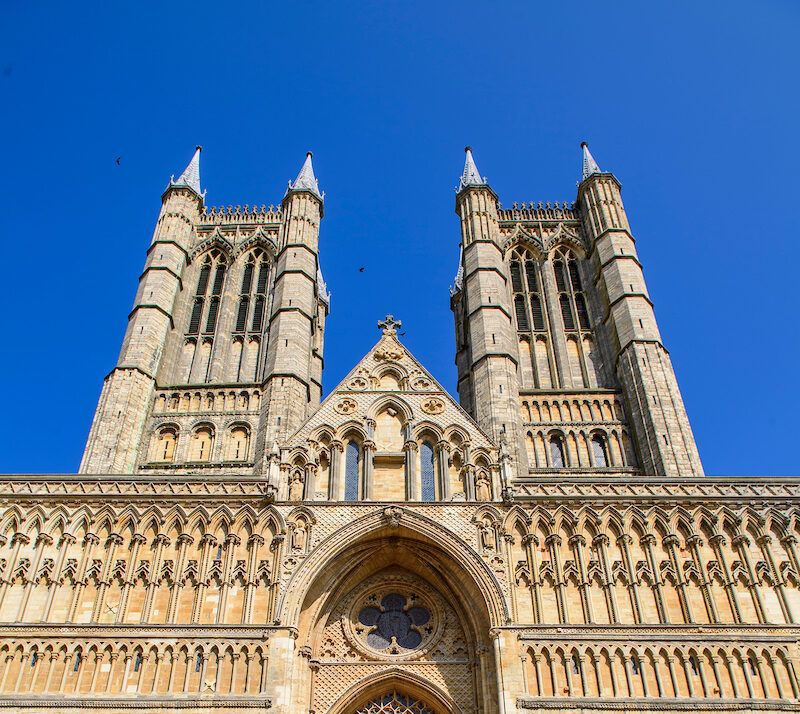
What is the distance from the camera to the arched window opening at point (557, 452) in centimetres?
2612

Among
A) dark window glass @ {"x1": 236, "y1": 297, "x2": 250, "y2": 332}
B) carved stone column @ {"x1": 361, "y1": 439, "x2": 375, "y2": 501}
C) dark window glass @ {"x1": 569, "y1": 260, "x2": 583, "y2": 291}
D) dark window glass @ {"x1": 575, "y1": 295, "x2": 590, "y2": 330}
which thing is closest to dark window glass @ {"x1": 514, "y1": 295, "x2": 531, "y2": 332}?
dark window glass @ {"x1": 575, "y1": 295, "x2": 590, "y2": 330}

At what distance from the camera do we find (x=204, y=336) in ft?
103

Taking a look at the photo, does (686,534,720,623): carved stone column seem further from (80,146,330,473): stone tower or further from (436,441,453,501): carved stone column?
(80,146,330,473): stone tower

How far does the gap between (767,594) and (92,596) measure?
568 inches

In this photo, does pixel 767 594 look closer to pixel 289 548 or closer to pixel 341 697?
pixel 341 697

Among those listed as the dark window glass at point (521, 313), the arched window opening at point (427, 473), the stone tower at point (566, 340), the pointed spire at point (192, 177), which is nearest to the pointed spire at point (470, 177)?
the stone tower at point (566, 340)

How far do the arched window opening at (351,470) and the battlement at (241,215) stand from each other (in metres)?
19.6

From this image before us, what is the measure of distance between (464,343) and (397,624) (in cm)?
1817

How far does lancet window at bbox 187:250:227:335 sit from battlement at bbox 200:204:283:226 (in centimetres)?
224

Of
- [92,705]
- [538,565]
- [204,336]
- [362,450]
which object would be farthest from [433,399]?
[204,336]

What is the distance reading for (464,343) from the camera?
112 feet

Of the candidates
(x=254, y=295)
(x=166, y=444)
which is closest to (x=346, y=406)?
(x=166, y=444)

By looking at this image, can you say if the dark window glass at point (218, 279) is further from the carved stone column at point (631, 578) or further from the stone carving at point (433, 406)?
the carved stone column at point (631, 578)

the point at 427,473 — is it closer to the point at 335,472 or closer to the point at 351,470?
the point at 351,470
